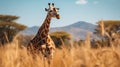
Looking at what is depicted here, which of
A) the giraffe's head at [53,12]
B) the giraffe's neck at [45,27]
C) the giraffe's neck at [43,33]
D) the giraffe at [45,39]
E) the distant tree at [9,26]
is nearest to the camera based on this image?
the giraffe at [45,39]

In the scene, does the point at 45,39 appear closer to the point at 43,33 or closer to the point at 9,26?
the point at 43,33

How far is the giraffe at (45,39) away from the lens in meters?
6.70

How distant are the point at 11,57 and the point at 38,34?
18.6ft

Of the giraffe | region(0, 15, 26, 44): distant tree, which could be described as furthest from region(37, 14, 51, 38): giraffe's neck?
region(0, 15, 26, 44): distant tree

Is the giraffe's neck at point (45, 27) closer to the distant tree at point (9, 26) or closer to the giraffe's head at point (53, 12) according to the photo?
the giraffe's head at point (53, 12)

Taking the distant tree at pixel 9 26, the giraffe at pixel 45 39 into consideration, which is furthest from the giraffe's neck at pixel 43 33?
the distant tree at pixel 9 26

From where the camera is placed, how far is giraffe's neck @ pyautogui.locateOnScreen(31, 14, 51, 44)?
24.4ft

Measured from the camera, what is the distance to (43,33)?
7922 mm

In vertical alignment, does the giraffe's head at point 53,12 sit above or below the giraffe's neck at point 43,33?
above

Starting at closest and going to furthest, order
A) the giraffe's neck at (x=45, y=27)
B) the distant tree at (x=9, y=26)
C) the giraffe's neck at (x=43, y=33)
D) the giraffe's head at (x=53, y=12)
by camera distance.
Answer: the giraffe's neck at (x=43, y=33) < the giraffe's neck at (x=45, y=27) < the giraffe's head at (x=53, y=12) < the distant tree at (x=9, y=26)

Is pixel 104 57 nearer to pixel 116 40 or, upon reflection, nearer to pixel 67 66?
pixel 67 66

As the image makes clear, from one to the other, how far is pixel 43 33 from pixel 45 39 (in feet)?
1.59

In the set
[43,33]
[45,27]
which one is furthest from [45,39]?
[45,27]

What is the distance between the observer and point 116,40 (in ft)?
8.51
